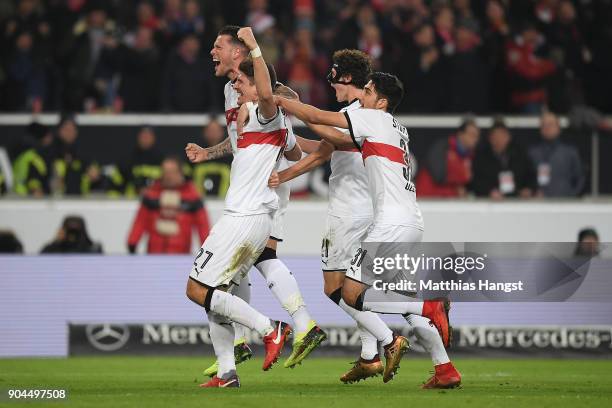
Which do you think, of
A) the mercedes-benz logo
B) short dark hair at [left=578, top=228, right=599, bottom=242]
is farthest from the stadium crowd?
the mercedes-benz logo

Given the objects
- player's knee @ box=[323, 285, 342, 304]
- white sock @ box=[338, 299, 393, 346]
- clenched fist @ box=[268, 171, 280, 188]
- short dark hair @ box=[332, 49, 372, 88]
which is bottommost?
white sock @ box=[338, 299, 393, 346]

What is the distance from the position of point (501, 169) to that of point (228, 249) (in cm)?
799

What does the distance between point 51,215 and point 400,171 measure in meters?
8.36

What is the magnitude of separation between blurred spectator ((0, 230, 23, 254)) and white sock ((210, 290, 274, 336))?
24.3ft

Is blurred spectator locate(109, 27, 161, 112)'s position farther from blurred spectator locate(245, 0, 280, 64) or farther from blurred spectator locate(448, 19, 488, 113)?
blurred spectator locate(448, 19, 488, 113)

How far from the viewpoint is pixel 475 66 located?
18453 millimetres

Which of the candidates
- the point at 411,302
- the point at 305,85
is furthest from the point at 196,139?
the point at 411,302

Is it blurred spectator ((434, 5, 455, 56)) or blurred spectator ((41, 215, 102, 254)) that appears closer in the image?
blurred spectator ((41, 215, 102, 254))

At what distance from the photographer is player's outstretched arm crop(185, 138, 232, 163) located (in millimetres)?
10953

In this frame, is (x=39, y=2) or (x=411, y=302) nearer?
(x=411, y=302)

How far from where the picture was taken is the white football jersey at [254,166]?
1051 centimetres

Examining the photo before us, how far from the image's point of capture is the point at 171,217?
16750 millimetres

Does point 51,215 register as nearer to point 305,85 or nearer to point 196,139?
point 196,139

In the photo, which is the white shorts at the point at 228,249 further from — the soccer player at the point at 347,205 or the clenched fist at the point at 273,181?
the soccer player at the point at 347,205
